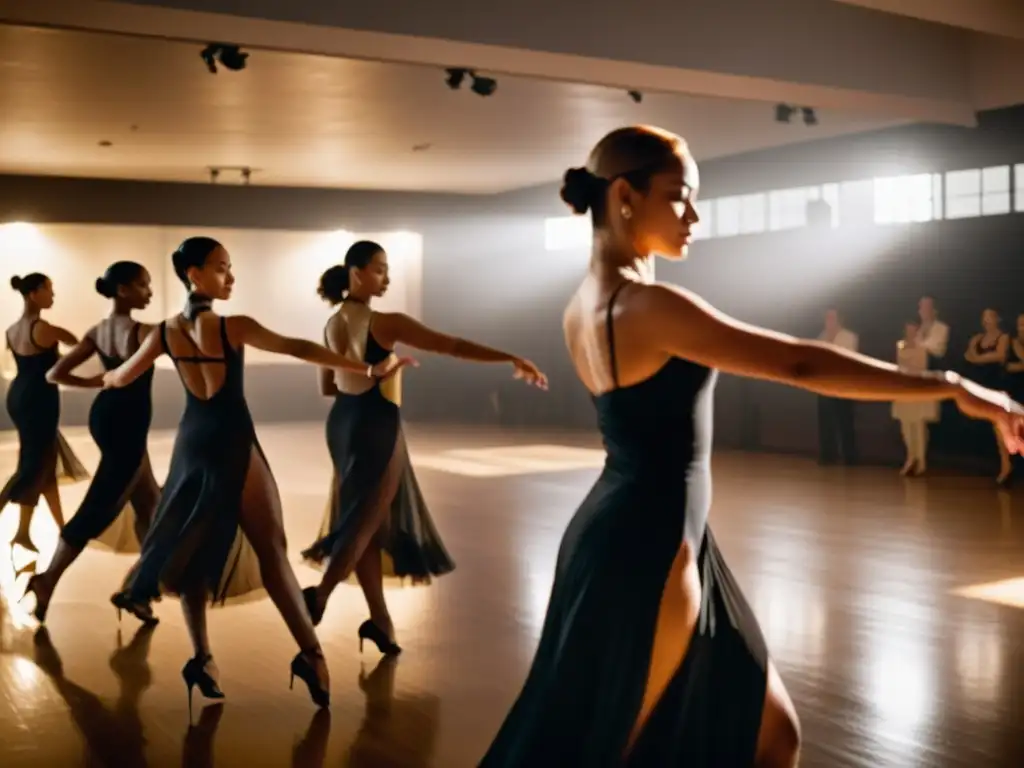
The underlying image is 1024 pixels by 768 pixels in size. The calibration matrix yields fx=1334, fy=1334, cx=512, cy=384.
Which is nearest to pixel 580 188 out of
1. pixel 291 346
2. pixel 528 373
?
pixel 528 373

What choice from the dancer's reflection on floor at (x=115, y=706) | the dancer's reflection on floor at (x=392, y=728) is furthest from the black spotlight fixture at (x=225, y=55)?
the dancer's reflection on floor at (x=392, y=728)

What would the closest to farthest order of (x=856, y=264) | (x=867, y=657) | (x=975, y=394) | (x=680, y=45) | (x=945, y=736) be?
(x=975, y=394) → (x=945, y=736) → (x=867, y=657) → (x=680, y=45) → (x=856, y=264)

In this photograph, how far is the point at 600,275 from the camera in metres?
2.20

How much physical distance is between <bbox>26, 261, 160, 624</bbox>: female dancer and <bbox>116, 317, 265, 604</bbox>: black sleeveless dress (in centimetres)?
127

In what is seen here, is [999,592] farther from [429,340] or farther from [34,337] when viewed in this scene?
[34,337]

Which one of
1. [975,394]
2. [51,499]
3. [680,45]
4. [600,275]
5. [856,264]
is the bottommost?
[51,499]

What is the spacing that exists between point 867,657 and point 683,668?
289cm

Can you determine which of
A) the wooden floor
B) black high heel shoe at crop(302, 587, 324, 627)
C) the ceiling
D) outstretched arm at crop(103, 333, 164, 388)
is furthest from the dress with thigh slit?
the ceiling

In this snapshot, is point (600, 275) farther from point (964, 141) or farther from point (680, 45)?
point (964, 141)

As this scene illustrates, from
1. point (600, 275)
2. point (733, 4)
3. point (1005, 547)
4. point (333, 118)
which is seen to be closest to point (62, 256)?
point (333, 118)

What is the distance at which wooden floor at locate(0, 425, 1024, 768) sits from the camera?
3854 mm

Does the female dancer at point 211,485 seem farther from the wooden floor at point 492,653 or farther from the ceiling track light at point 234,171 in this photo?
the ceiling track light at point 234,171

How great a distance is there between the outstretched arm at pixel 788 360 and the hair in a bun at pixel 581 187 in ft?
0.86

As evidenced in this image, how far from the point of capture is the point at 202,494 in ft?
13.7
